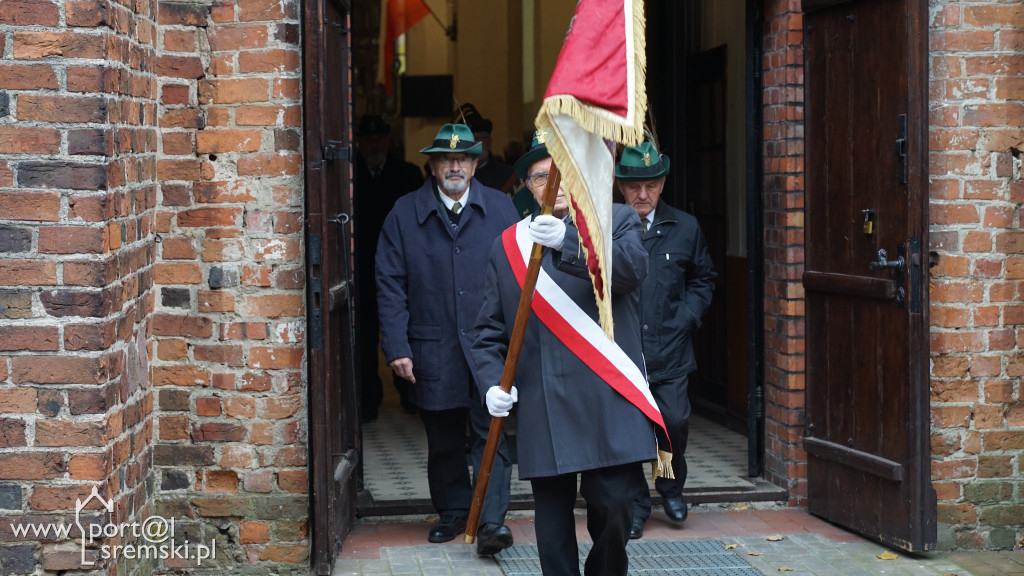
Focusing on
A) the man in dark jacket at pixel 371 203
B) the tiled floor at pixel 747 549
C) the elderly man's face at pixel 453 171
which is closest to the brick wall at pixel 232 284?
the tiled floor at pixel 747 549

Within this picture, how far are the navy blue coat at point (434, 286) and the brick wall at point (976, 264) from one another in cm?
204

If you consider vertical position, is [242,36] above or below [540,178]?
above

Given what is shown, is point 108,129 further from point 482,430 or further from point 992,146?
point 992,146

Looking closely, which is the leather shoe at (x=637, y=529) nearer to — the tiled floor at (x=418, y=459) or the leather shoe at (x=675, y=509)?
the leather shoe at (x=675, y=509)

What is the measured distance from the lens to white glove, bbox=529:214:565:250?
13.4ft

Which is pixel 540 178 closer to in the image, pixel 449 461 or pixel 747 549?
pixel 449 461

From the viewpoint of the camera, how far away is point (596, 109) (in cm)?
398

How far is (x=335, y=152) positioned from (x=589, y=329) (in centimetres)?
165

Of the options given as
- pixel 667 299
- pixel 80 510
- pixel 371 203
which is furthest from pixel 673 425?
pixel 371 203

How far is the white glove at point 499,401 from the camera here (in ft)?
14.1

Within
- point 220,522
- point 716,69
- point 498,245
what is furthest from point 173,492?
point 716,69

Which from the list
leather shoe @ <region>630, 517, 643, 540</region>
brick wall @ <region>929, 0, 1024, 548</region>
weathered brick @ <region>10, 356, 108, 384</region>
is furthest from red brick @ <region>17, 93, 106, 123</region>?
brick wall @ <region>929, 0, 1024, 548</region>

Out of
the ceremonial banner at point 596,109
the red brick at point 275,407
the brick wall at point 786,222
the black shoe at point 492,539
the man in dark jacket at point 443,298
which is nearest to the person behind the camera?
the ceremonial banner at point 596,109

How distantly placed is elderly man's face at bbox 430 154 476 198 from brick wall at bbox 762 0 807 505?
159cm
